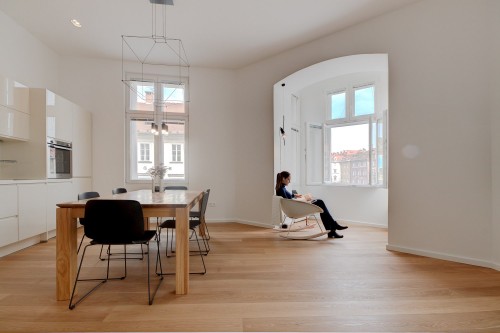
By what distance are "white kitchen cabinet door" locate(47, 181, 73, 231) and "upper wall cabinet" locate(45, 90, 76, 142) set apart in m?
0.79

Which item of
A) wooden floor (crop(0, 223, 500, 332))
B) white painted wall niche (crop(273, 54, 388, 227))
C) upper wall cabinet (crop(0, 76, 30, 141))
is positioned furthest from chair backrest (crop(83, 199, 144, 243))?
white painted wall niche (crop(273, 54, 388, 227))

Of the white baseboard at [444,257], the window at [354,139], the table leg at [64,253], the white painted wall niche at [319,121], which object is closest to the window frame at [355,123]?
the window at [354,139]

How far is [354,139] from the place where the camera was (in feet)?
19.6

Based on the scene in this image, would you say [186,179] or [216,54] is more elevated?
[216,54]

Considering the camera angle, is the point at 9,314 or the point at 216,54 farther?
the point at 216,54

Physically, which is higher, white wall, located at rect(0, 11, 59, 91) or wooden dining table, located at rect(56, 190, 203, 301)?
white wall, located at rect(0, 11, 59, 91)

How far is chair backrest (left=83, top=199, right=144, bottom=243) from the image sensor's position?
85.8 inches

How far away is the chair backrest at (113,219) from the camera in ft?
7.15

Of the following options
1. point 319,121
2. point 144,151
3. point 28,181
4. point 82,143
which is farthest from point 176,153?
point 319,121

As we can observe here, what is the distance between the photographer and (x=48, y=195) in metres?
4.21

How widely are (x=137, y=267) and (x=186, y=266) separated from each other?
3.47ft

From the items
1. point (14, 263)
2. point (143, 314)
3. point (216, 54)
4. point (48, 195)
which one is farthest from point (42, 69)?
point (143, 314)

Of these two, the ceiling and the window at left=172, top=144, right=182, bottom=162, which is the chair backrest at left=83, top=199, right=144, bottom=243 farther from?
the window at left=172, top=144, right=182, bottom=162

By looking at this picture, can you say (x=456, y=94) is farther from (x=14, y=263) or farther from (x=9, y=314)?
(x=14, y=263)
